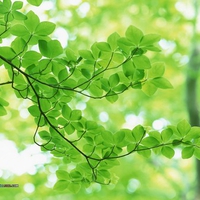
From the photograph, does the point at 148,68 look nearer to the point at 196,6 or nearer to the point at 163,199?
the point at 196,6

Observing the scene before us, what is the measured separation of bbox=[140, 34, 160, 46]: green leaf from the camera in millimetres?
972

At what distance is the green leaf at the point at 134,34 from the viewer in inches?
38.1

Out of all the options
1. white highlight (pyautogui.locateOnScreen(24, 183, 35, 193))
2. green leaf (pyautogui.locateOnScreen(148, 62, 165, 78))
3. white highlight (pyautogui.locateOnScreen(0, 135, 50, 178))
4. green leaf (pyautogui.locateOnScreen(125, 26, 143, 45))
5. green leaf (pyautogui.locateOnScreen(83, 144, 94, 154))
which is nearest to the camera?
green leaf (pyautogui.locateOnScreen(125, 26, 143, 45))

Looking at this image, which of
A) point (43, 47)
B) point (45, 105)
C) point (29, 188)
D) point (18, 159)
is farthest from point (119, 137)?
point (29, 188)

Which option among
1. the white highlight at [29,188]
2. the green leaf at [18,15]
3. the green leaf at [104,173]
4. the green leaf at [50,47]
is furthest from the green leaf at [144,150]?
the white highlight at [29,188]

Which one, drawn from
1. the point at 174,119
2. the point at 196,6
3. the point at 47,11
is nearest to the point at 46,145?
the point at 47,11

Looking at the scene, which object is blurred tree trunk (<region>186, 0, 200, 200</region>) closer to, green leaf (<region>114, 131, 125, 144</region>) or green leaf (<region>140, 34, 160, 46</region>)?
green leaf (<region>114, 131, 125, 144</region>)

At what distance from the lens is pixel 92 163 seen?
118 centimetres

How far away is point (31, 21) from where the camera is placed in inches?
39.1

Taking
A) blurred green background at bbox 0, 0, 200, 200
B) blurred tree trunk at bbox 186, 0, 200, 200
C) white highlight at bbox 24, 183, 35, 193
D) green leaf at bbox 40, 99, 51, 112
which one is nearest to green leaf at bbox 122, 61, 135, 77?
green leaf at bbox 40, 99, 51, 112

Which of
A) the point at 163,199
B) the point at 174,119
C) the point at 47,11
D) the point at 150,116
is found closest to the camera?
the point at 47,11

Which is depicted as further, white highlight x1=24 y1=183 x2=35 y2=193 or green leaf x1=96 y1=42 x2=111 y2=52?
white highlight x1=24 y1=183 x2=35 y2=193

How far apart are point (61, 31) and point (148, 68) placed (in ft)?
11.5

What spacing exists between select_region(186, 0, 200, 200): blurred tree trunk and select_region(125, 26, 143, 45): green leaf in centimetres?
359
